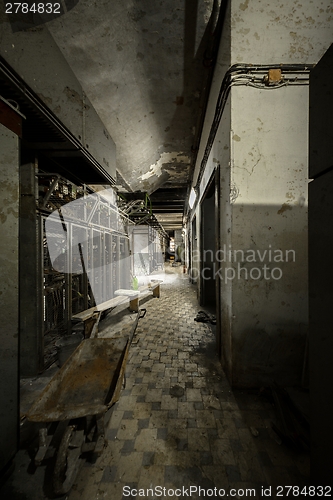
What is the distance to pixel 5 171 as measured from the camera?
5.42 ft

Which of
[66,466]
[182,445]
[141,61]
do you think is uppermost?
[141,61]

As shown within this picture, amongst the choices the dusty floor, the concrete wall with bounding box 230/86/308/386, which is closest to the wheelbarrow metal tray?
the dusty floor

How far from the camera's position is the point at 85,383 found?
7.56 feet

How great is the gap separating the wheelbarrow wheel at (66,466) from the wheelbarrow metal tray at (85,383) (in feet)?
0.56

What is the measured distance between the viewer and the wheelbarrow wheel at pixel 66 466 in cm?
137

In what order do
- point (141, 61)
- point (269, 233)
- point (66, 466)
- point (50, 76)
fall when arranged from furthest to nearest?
point (141, 61) → point (269, 233) → point (50, 76) → point (66, 466)

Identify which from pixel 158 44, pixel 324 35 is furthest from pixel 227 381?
pixel 158 44

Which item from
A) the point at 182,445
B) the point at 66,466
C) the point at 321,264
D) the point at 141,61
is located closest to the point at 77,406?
the point at 66,466

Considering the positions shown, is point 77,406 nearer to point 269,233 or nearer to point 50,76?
point 269,233

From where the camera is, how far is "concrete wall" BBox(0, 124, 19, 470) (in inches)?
63.2

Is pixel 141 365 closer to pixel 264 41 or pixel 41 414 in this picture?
pixel 41 414

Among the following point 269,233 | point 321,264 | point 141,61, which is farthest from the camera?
point 141,61

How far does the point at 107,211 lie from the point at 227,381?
581 centimetres

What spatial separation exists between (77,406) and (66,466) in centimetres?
39
